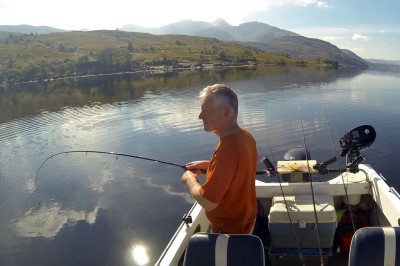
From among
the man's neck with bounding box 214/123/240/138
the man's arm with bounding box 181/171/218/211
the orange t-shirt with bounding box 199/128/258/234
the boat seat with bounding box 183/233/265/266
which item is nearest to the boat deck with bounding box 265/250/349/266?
the orange t-shirt with bounding box 199/128/258/234

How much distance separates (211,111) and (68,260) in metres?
8.71

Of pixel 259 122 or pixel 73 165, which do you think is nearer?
pixel 73 165

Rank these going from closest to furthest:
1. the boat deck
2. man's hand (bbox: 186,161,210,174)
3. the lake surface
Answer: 1. man's hand (bbox: 186,161,210,174)
2. the boat deck
3. the lake surface

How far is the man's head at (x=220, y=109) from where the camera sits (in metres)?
3.68

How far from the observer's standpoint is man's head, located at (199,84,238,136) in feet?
12.1

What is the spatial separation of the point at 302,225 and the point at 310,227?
12 centimetres

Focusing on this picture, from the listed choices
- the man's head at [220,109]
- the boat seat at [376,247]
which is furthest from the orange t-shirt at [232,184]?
the boat seat at [376,247]

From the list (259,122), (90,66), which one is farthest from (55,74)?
(259,122)

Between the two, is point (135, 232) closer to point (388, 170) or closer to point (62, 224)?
point (62, 224)

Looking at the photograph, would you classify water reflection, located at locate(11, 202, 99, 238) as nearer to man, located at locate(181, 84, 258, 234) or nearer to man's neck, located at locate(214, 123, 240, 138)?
man, located at locate(181, 84, 258, 234)

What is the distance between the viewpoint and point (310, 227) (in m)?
5.58

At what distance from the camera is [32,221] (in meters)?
12.9

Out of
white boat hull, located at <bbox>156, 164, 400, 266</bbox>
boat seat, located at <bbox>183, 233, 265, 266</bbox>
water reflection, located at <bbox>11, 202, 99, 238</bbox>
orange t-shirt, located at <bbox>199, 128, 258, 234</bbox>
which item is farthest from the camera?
water reflection, located at <bbox>11, 202, 99, 238</bbox>

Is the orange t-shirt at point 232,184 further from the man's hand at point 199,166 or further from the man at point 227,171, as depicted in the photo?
the man's hand at point 199,166
